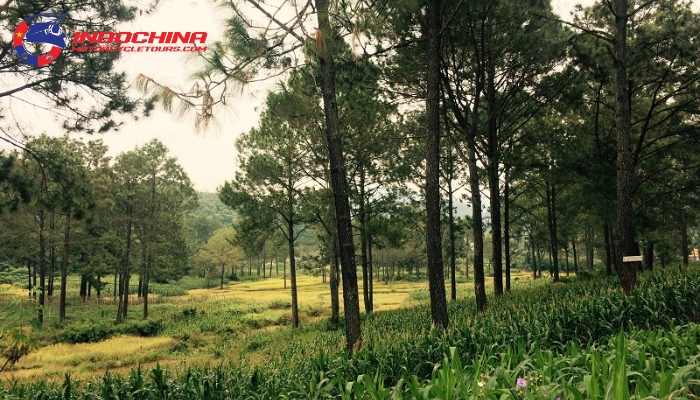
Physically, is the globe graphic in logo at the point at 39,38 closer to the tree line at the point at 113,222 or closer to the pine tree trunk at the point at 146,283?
the tree line at the point at 113,222

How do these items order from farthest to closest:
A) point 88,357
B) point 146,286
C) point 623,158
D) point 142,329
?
point 146,286 < point 142,329 < point 88,357 < point 623,158

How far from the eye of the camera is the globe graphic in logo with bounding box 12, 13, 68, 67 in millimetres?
8609

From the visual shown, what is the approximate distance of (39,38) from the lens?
359 inches

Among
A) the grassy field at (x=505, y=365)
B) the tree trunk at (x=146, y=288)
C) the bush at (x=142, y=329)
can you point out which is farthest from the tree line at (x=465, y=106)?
the tree trunk at (x=146, y=288)

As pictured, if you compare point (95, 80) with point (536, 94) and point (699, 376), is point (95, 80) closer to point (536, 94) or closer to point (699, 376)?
point (699, 376)

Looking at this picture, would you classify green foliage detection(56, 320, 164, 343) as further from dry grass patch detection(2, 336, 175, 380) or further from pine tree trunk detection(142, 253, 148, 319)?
pine tree trunk detection(142, 253, 148, 319)

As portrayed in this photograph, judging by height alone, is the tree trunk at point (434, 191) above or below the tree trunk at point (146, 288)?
above

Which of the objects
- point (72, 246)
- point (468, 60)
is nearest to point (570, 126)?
point (468, 60)

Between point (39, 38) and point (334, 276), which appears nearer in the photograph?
point (39, 38)

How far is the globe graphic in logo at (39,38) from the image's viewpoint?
28.2ft

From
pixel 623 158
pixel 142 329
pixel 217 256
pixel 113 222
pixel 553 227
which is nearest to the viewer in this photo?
pixel 623 158

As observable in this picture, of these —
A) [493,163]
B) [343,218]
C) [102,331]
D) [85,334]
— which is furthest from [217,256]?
[343,218]

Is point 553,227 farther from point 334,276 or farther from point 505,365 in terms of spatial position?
point 505,365

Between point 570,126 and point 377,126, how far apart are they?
8.68 meters
